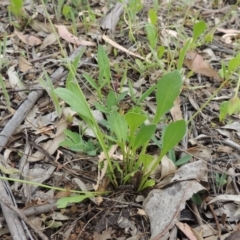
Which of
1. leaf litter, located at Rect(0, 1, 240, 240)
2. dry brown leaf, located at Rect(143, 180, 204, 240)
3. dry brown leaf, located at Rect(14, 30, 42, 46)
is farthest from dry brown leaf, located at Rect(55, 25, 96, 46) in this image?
dry brown leaf, located at Rect(143, 180, 204, 240)

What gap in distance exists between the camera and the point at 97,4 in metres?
2.19

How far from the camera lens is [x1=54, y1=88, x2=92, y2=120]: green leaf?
990 mm

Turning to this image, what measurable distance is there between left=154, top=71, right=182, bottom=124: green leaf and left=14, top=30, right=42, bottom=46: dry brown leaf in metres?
0.90

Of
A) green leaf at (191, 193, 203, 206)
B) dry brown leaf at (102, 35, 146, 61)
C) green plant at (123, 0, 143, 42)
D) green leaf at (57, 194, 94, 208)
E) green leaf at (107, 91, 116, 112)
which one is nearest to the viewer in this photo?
green leaf at (57, 194, 94, 208)

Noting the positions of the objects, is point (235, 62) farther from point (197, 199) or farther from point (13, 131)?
point (13, 131)

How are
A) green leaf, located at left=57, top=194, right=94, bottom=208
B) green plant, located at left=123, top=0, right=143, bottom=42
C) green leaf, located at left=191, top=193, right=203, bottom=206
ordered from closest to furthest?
green leaf, located at left=57, top=194, right=94, bottom=208 → green leaf, located at left=191, top=193, right=203, bottom=206 → green plant, located at left=123, top=0, right=143, bottom=42

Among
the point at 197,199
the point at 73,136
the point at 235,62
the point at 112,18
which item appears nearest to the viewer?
the point at 197,199

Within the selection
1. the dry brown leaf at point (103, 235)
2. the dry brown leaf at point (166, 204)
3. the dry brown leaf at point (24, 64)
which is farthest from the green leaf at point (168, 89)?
the dry brown leaf at point (24, 64)

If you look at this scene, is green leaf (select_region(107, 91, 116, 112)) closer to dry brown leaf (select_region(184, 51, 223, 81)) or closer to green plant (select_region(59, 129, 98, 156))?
green plant (select_region(59, 129, 98, 156))

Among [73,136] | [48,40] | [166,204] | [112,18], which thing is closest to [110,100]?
[73,136]

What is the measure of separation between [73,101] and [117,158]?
0.23 meters

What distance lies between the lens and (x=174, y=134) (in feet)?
3.31

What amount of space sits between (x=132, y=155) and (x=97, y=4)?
1316 mm

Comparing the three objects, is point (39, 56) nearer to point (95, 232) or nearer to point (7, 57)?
point (7, 57)
